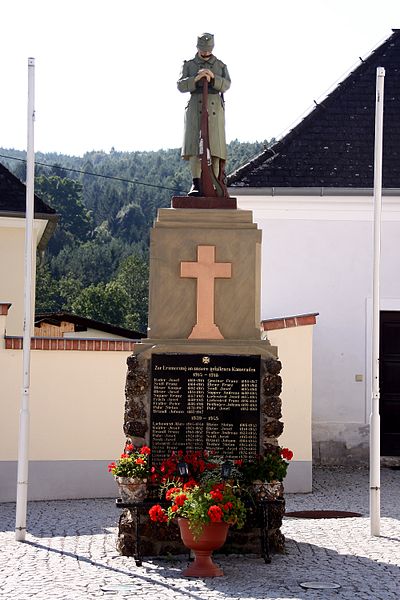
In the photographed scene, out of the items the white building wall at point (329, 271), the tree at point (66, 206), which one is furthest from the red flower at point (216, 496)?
the tree at point (66, 206)

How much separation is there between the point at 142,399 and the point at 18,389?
209 inches

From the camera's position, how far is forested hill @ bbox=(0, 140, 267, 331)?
6084cm

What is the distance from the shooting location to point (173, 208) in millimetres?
12453

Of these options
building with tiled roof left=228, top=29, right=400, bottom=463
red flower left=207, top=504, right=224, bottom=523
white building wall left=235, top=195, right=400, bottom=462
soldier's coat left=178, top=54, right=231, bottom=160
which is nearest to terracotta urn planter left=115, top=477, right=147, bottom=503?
red flower left=207, top=504, right=224, bottom=523

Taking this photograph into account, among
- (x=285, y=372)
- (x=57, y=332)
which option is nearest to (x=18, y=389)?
(x=285, y=372)

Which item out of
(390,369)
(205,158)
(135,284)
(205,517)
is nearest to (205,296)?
(205,158)

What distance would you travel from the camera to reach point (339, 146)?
21266mm

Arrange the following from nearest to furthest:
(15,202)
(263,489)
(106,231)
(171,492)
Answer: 1. (171,492)
2. (263,489)
3. (15,202)
4. (106,231)

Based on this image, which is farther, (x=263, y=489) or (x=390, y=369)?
(x=390, y=369)

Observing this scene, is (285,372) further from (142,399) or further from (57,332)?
(57,332)

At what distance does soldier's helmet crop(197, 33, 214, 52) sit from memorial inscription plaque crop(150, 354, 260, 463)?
3.24 m

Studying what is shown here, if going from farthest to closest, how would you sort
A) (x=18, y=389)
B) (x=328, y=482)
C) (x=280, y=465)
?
(x=328, y=482) < (x=18, y=389) < (x=280, y=465)

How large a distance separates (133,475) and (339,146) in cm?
1104

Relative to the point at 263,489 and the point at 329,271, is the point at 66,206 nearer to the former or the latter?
the point at 329,271
